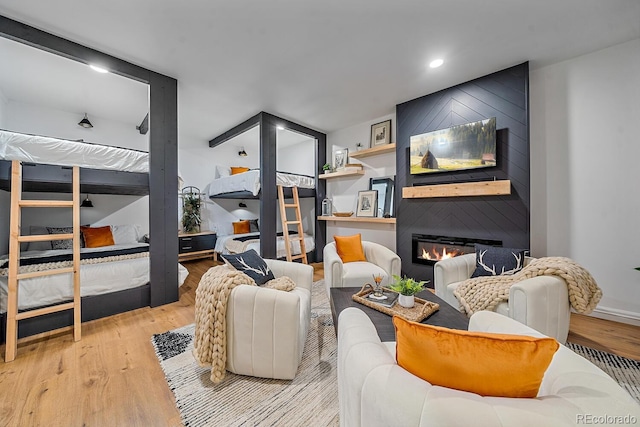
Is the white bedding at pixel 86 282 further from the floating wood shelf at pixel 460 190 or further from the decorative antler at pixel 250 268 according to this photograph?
the floating wood shelf at pixel 460 190

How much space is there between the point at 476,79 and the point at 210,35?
9.82 feet

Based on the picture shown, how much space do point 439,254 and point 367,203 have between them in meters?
1.38

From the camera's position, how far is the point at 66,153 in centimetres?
228

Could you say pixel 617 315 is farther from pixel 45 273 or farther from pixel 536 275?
pixel 45 273

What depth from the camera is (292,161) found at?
578cm

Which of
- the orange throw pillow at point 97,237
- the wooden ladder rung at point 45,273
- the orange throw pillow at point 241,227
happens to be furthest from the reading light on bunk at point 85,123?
the orange throw pillow at point 241,227

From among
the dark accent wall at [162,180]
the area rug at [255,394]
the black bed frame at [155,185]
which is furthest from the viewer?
the dark accent wall at [162,180]

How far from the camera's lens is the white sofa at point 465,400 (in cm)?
54

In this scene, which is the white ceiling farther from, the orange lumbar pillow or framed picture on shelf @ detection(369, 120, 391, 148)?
the orange lumbar pillow

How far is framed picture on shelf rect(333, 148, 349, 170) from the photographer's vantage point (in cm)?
438

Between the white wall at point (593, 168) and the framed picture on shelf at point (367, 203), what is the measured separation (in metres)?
1.97

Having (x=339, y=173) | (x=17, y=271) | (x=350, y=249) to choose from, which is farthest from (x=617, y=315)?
(x=17, y=271)

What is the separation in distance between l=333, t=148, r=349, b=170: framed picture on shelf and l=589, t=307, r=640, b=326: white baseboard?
3.60 meters

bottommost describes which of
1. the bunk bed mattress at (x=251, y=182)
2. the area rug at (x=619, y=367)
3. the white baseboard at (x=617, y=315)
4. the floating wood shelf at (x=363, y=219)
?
the area rug at (x=619, y=367)
